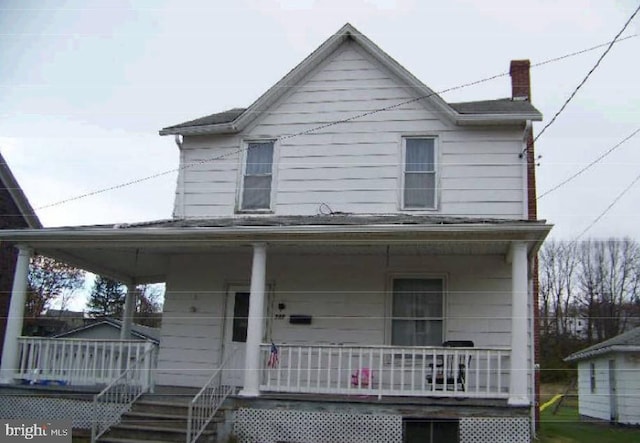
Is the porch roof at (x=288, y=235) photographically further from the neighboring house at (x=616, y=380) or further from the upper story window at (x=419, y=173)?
the neighboring house at (x=616, y=380)

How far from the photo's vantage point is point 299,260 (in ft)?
42.7

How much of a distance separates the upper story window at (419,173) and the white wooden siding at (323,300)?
1.24 m

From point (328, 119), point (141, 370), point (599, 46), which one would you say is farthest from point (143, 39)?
point (599, 46)

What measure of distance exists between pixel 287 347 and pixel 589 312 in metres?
31.2

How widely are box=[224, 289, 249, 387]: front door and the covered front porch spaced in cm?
2

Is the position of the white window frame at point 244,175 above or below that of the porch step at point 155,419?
above

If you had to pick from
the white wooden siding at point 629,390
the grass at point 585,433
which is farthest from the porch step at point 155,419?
the white wooden siding at point 629,390

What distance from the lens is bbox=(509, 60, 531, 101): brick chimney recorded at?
15.0 m

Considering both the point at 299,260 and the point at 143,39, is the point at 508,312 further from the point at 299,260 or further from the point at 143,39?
the point at 143,39

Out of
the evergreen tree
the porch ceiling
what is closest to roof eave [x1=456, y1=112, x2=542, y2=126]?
the porch ceiling

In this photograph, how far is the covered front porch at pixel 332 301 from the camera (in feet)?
35.1

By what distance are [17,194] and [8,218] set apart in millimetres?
876

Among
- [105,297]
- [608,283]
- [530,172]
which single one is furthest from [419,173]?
[105,297]

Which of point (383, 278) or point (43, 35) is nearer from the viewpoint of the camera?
point (43, 35)
